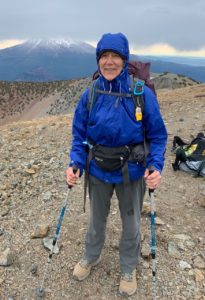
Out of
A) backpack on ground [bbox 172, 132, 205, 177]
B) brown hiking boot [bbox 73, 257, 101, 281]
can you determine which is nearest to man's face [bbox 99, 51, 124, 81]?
brown hiking boot [bbox 73, 257, 101, 281]

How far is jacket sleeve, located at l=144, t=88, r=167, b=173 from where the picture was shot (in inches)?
147

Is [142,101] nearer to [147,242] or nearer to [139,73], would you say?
[139,73]

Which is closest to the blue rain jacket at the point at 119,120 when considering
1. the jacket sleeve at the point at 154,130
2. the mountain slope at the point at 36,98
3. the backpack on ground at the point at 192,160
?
the jacket sleeve at the point at 154,130

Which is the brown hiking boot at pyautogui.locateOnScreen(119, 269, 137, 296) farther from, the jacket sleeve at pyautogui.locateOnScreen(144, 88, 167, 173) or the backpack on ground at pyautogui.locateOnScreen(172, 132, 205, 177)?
the backpack on ground at pyautogui.locateOnScreen(172, 132, 205, 177)

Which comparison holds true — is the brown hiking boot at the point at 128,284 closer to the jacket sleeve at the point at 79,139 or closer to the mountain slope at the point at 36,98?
the jacket sleeve at the point at 79,139

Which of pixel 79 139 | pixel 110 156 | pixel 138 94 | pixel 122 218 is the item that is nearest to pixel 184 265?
pixel 122 218

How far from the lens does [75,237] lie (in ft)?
18.6

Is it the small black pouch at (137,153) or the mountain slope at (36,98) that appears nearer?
the small black pouch at (137,153)

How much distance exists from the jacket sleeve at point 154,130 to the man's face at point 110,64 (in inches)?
15.9

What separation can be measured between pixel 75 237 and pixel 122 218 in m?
1.57

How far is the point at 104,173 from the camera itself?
159 inches

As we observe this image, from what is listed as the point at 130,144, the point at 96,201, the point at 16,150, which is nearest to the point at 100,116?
the point at 130,144

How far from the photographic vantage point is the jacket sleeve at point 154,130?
3746 mm

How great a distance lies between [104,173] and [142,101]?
38.2 inches
